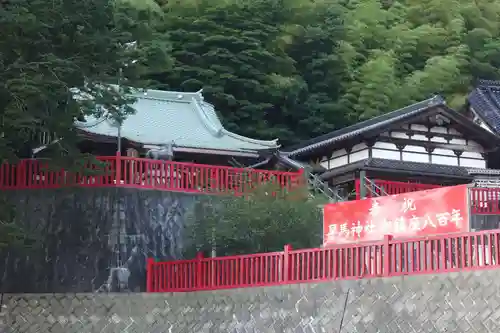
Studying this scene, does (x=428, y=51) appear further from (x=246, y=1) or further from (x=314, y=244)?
(x=314, y=244)

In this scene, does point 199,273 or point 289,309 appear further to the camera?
point 199,273

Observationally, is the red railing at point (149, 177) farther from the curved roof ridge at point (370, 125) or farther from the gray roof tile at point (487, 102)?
the gray roof tile at point (487, 102)

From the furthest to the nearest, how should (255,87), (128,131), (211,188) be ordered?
(255,87), (128,131), (211,188)

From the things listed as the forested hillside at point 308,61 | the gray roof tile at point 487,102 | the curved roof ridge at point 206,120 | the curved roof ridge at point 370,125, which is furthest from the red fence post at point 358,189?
the forested hillside at point 308,61

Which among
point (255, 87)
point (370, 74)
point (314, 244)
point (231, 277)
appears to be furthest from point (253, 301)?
point (370, 74)

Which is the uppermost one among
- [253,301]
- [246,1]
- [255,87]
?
[246,1]

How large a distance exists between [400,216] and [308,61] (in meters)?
20.4

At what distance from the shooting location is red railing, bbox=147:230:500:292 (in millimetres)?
12875

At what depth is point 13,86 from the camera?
15172 millimetres

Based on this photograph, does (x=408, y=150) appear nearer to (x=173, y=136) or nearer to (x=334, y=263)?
(x=173, y=136)

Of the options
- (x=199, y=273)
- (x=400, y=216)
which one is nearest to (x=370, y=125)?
(x=199, y=273)

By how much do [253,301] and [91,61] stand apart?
588cm

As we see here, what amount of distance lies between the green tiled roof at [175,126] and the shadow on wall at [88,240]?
3989 mm

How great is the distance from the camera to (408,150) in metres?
25.8
